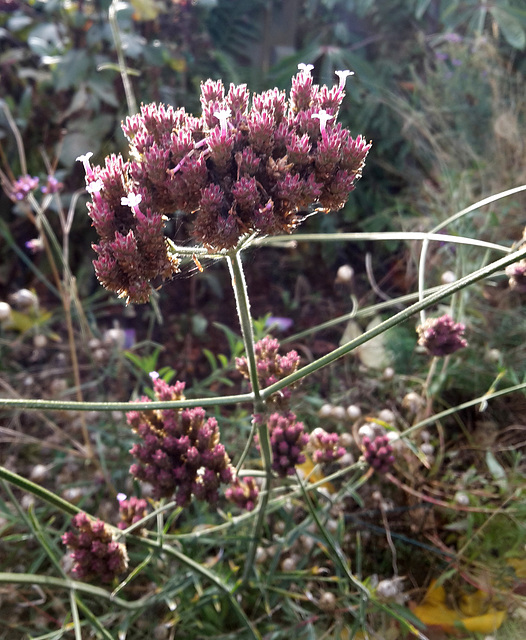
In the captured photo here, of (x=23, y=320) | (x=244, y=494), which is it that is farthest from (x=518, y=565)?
(x=23, y=320)

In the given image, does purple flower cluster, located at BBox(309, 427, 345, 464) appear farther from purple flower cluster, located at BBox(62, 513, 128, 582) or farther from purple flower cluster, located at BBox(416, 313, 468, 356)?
purple flower cluster, located at BBox(62, 513, 128, 582)

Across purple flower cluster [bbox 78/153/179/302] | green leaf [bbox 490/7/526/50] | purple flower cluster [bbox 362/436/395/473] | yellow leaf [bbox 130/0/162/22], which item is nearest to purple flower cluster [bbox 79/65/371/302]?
purple flower cluster [bbox 78/153/179/302]

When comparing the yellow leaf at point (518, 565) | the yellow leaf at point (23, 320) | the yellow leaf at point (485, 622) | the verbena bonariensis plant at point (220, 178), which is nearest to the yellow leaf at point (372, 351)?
the yellow leaf at point (518, 565)

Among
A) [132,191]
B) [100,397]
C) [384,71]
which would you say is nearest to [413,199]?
[384,71]

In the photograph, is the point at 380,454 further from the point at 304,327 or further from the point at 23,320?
the point at 23,320

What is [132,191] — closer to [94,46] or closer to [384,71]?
[94,46]
